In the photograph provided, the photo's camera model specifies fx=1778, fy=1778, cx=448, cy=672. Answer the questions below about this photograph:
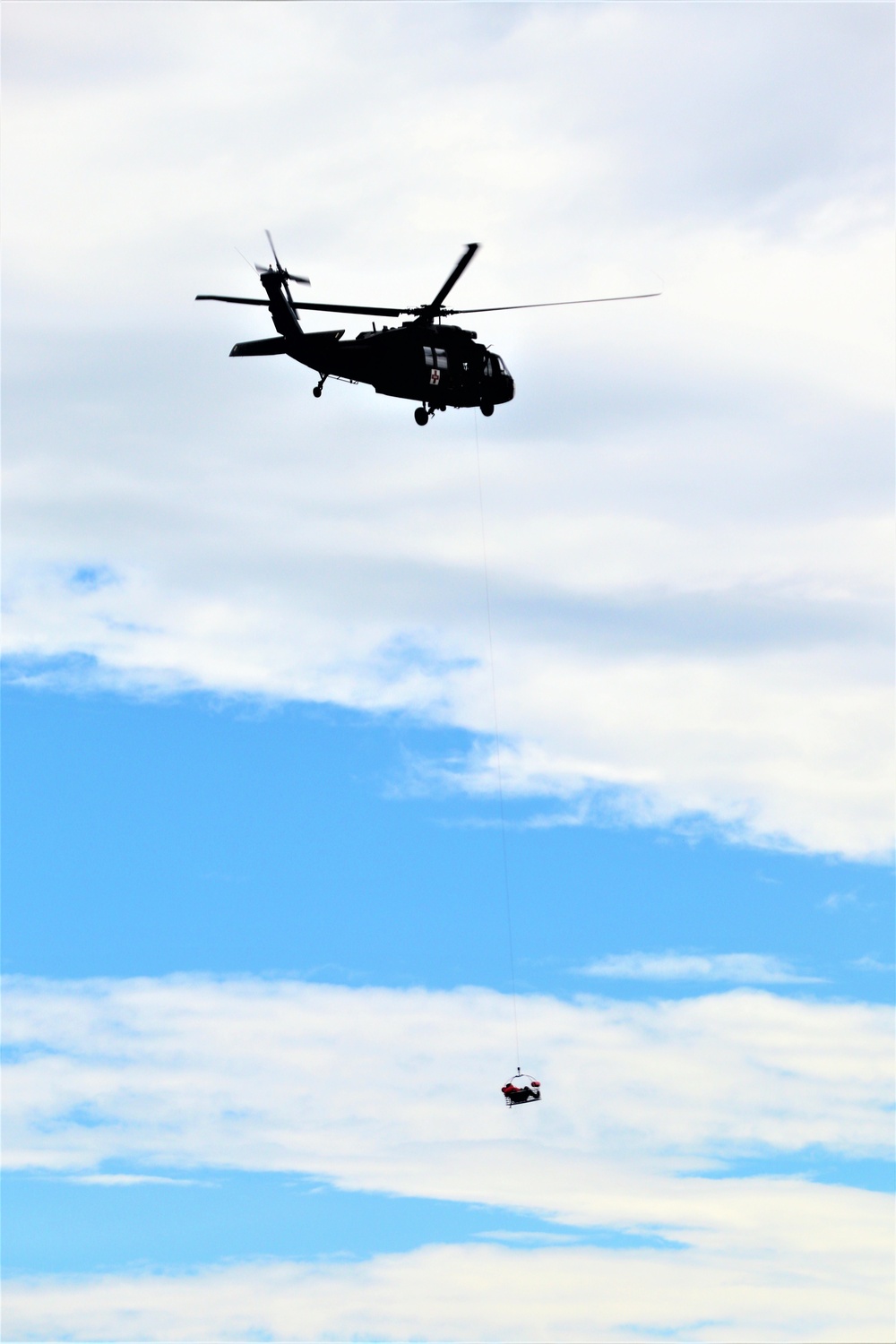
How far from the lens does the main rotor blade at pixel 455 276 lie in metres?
71.6

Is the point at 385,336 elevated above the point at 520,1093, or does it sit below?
above

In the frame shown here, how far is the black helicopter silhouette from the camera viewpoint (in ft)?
251

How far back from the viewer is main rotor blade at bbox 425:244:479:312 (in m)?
71.6

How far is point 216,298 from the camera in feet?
257

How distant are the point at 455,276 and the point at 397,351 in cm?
452

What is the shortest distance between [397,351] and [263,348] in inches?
265

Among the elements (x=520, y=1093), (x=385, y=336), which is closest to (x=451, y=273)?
(x=385, y=336)

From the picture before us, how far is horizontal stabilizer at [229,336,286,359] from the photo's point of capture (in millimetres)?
78938

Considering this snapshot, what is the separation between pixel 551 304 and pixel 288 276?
14359mm

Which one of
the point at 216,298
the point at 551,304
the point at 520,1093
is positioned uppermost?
the point at 216,298

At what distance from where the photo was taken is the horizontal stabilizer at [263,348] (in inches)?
3108

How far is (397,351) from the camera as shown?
7650cm

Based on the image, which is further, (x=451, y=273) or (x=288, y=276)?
(x=288, y=276)

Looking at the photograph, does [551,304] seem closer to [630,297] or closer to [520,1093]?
[630,297]
